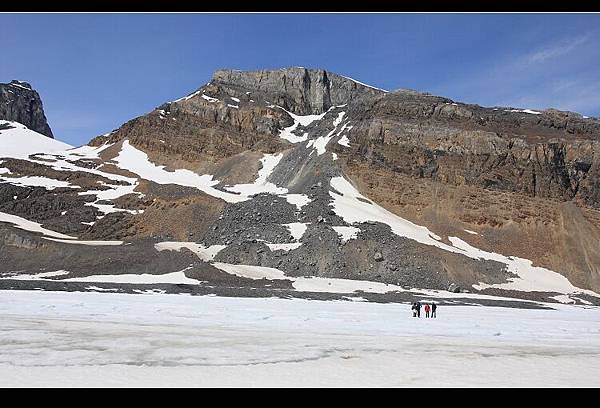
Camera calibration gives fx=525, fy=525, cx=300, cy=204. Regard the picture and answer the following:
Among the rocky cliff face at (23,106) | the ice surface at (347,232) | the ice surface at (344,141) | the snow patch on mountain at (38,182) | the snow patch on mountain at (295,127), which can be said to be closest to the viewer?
the ice surface at (347,232)

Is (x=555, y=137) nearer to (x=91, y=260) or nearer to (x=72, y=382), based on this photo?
(x=91, y=260)

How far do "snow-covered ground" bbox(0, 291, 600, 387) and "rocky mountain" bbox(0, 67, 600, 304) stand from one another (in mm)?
12014

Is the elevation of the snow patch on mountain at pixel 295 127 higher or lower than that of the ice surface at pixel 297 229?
higher

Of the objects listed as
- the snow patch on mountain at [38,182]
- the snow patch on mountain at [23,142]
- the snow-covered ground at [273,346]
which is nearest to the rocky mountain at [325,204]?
the snow patch on mountain at [38,182]

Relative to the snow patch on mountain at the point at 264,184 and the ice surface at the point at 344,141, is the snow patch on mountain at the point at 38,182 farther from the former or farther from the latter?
the ice surface at the point at 344,141

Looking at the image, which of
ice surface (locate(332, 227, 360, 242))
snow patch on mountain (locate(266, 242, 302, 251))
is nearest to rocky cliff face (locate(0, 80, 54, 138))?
snow patch on mountain (locate(266, 242, 302, 251))

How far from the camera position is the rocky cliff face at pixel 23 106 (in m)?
148

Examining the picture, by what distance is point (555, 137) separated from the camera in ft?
258

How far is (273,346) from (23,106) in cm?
16160

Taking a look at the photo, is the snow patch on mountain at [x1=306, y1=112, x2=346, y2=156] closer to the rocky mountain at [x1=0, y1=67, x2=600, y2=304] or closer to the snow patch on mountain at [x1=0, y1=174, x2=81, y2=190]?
the rocky mountain at [x1=0, y1=67, x2=600, y2=304]

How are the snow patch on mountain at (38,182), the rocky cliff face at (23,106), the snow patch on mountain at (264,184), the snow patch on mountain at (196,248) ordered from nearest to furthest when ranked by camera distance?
the snow patch on mountain at (196,248) → the snow patch on mountain at (38,182) → the snow patch on mountain at (264,184) → the rocky cliff face at (23,106)

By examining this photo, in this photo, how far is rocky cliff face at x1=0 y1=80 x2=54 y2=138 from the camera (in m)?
148

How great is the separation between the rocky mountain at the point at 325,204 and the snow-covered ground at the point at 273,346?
12.0 meters

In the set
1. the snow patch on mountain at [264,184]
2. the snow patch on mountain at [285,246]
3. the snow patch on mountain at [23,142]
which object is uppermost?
the snow patch on mountain at [23,142]
